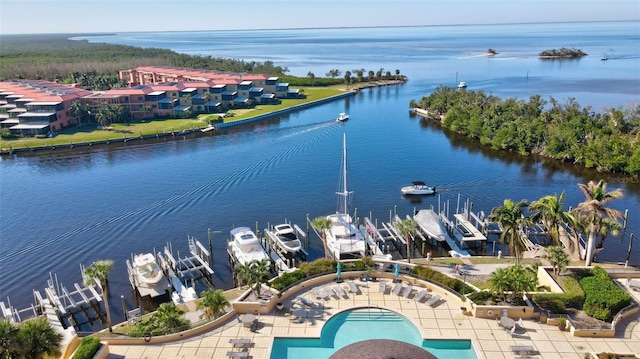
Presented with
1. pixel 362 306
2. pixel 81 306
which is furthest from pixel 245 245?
pixel 362 306

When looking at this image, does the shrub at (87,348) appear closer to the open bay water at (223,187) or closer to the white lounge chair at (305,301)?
the white lounge chair at (305,301)

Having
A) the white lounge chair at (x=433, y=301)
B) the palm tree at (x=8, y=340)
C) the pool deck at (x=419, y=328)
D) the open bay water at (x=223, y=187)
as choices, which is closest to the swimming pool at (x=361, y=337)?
the pool deck at (x=419, y=328)

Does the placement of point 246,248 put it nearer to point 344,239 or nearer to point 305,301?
point 344,239

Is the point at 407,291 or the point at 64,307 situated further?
the point at 64,307

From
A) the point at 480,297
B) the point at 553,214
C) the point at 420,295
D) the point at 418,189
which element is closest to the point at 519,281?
the point at 480,297

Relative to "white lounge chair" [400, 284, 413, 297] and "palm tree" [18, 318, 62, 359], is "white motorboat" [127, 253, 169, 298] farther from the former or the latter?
"white lounge chair" [400, 284, 413, 297]
